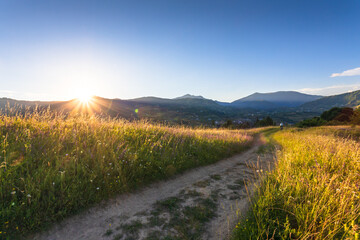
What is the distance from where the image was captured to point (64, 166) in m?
4.49

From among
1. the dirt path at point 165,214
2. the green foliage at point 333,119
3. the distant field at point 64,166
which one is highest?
the distant field at point 64,166

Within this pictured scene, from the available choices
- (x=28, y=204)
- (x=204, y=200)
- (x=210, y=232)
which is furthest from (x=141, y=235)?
(x=28, y=204)

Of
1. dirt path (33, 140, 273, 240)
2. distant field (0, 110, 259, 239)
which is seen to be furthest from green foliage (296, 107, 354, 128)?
distant field (0, 110, 259, 239)

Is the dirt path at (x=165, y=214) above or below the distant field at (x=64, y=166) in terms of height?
below

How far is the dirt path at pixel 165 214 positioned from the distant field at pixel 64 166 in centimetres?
36

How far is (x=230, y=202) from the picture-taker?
4.53 meters

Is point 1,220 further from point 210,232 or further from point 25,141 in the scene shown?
point 210,232

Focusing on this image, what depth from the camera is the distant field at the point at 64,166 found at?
3.33 m

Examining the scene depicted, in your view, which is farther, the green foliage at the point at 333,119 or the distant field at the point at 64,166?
the green foliage at the point at 333,119

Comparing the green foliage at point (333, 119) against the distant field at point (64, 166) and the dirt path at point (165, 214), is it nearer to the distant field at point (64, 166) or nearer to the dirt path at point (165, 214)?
the dirt path at point (165, 214)

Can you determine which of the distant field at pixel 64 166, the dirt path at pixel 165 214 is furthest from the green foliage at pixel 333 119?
the distant field at pixel 64 166

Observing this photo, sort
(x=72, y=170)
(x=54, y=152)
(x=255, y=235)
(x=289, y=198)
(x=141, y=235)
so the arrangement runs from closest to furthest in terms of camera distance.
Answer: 1. (x=255, y=235)
2. (x=141, y=235)
3. (x=289, y=198)
4. (x=72, y=170)
5. (x=54, y=152)

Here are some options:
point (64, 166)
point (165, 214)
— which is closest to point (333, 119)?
point (165, 214)

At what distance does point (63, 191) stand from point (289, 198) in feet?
17.1
